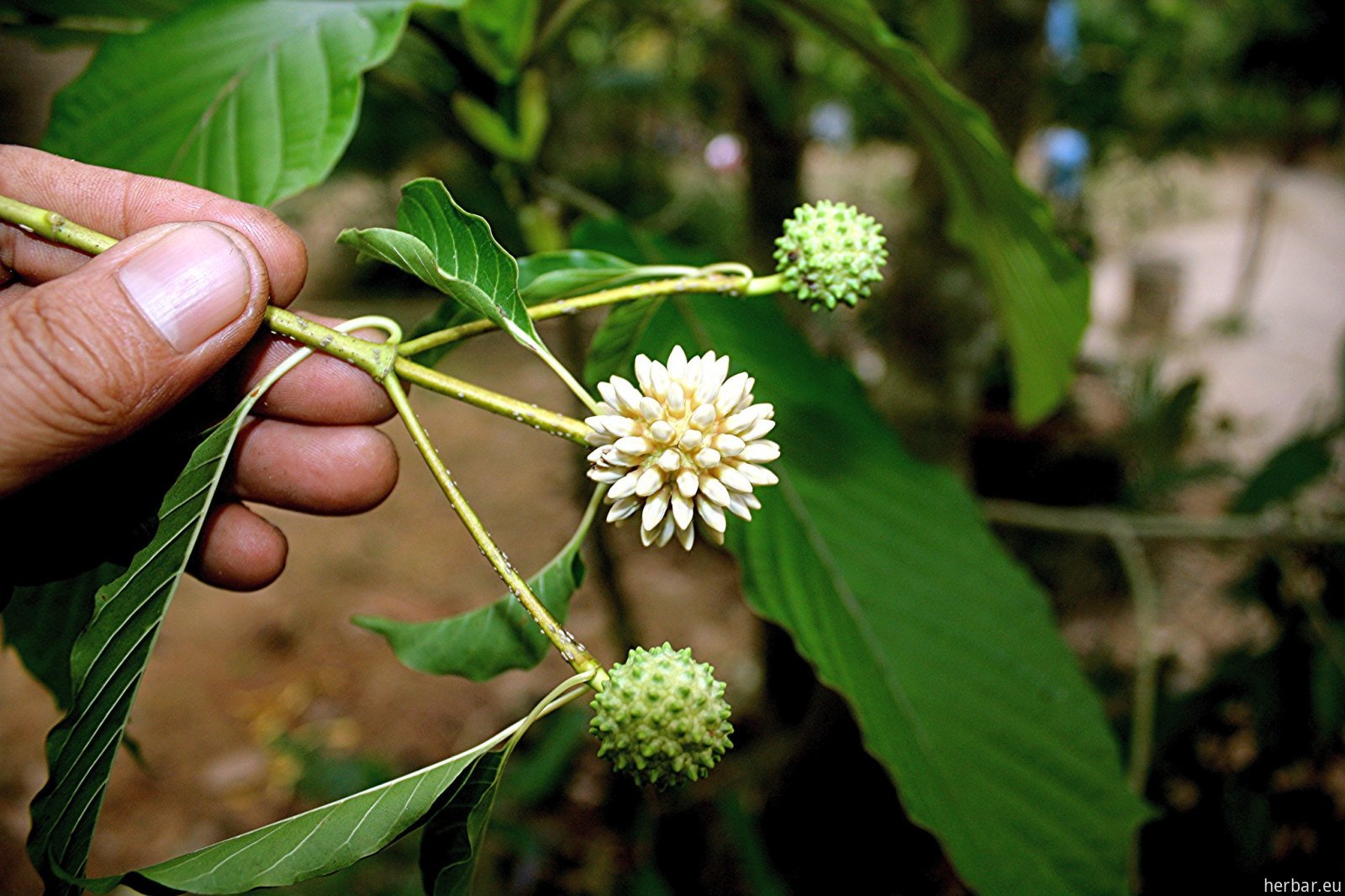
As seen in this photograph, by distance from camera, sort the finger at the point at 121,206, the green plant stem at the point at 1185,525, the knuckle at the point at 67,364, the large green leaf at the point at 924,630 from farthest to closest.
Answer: the green plant stem at the point at 1185,525
the large green leaf at the point at 924,630
the finger at the point at 121,206
the knuckle at the point at 67,364

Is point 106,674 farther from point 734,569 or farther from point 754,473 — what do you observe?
point 734,569

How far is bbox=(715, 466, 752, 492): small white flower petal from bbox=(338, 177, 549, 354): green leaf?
0.12 meters

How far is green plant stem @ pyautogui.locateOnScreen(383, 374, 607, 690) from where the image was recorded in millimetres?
426

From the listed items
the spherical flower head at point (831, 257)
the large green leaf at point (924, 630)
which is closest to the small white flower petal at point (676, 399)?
the spherical flower head at point (831, 257)

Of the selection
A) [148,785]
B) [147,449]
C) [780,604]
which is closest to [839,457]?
[780,604]

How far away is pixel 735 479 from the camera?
0.44 m

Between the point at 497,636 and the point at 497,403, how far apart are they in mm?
204

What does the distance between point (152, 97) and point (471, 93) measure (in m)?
0.33

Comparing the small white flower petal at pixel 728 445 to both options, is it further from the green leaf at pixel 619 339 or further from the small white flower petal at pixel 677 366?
the green leaf at pixel 619 339

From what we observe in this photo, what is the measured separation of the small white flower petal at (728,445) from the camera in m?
0.44

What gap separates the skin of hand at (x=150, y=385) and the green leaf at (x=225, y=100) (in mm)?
41

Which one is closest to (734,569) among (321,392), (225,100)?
(321,392)

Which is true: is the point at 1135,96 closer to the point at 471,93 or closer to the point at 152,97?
the point at 471,93

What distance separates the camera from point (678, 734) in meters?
0.41
